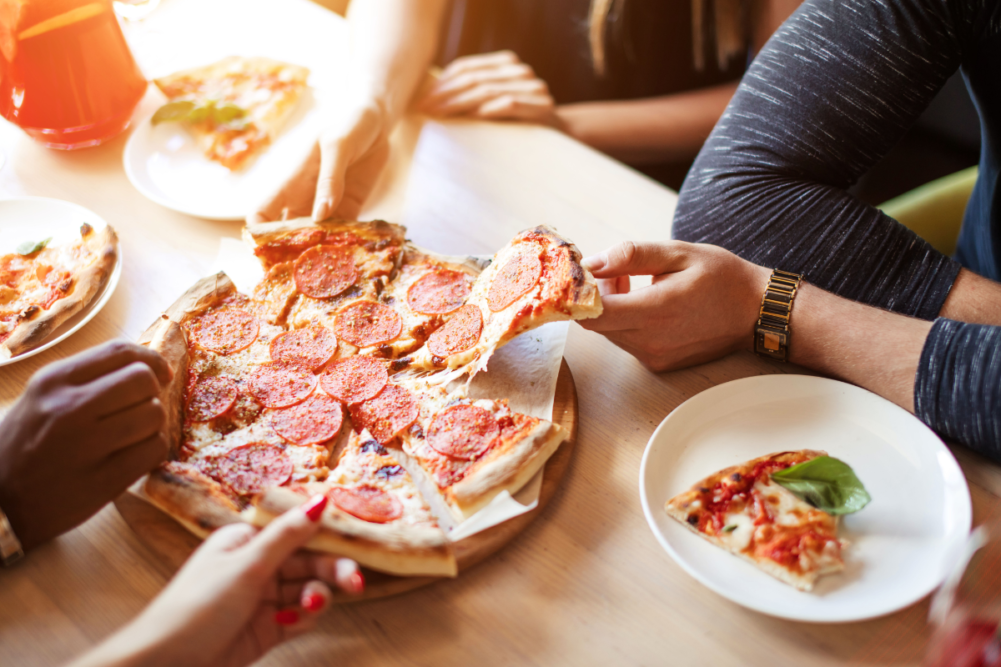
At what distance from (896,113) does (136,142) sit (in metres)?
2.47

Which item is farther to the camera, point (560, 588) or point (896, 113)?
point (896, 113)

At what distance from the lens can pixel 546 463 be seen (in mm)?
1489

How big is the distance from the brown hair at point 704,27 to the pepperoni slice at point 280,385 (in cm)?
201

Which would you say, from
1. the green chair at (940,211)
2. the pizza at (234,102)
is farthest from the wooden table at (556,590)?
the green chair at (940,211)

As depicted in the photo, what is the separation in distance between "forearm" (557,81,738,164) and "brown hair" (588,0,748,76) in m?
0.18

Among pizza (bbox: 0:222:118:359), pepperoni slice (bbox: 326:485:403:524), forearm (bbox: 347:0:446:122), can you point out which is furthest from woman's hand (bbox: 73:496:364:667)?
forearm (bbox: 347:0:446:122)

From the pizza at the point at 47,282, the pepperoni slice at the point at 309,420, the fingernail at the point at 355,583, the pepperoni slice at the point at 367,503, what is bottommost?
the pizza at the point at 47,282

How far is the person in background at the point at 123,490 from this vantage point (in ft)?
3.32

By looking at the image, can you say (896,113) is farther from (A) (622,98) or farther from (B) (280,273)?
(B) (280,273)

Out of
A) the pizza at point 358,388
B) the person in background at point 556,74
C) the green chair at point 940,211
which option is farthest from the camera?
the green chair at point 940,211

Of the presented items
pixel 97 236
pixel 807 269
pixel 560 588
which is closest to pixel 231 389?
pixel 97 236

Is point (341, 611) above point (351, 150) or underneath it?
underneath

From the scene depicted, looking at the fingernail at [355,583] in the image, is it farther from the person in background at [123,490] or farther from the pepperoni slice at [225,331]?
the pepperoni slice at [225,331]

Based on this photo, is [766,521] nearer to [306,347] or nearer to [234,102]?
[306,347]
